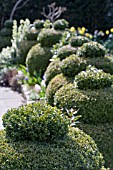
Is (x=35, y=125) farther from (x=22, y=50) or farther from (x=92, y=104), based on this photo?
(x=22, y=50)

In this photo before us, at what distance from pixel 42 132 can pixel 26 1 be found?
9.69 meters

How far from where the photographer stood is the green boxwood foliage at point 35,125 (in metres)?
2.89

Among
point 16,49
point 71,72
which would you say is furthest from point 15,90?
point 71,72

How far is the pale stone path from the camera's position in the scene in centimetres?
734

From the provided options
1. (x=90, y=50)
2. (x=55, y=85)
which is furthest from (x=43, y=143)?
(x=90, y=50)

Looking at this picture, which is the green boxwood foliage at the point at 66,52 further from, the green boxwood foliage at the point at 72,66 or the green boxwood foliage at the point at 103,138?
the green boxwood foliage at the point at 103,138

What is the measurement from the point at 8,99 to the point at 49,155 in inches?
203

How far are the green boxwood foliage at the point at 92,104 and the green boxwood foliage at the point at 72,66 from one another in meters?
0.68

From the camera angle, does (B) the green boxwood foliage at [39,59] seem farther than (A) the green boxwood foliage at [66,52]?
Yes

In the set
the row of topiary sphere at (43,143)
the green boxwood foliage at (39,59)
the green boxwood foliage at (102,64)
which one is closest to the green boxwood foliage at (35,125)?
the row of topiary sphere at (43,143)

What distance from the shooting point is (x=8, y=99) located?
311 inches

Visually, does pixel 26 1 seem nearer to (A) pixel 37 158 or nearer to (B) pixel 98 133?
(B) pixel 98 133

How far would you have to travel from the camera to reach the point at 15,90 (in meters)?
8.62

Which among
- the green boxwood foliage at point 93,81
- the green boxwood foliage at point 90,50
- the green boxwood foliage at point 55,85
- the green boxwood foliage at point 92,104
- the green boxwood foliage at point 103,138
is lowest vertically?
the green boxwood foliage at point 103,138
